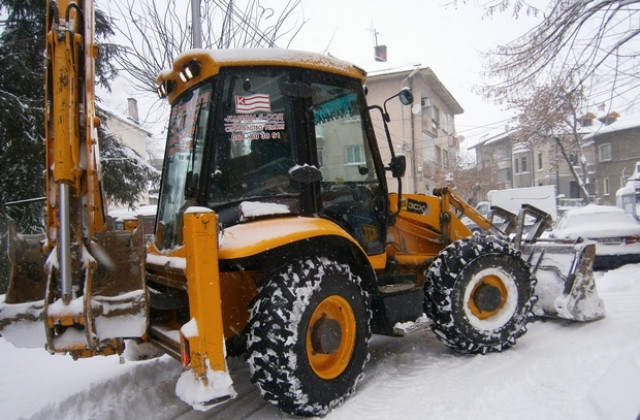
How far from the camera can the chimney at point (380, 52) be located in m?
28.0

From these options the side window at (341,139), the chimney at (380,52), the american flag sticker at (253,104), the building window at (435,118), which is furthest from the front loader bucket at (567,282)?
the chimney at (380,52)

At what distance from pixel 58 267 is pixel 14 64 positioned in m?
8.67

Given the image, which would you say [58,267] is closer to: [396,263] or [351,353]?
[351,353]

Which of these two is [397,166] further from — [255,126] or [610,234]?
[610,234]

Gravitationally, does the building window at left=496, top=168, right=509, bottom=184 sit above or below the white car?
above

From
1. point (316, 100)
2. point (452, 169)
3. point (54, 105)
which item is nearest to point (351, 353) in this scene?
point (316, 100)

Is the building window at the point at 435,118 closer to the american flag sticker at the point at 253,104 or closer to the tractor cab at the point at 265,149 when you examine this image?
the tractor cab at the point at 265,149

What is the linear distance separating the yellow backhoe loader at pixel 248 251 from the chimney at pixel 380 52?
25.5m

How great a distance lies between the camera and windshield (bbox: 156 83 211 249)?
10.7 ft

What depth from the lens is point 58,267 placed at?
9.00ft

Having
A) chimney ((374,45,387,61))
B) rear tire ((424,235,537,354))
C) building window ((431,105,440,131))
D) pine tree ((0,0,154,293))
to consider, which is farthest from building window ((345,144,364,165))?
chimney ((374,45,387,61))

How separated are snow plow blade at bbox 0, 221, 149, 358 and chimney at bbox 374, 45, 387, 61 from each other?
27.0m

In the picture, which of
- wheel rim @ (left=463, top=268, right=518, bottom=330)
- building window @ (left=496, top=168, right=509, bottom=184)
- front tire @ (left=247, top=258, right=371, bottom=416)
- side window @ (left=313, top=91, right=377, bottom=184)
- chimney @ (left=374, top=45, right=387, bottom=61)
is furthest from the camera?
building window @ (left=496, top=168, right=509, bottom=184)

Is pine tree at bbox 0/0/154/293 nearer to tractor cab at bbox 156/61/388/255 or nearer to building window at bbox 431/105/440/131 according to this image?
tractor cab at bbox 156/61/388/255
